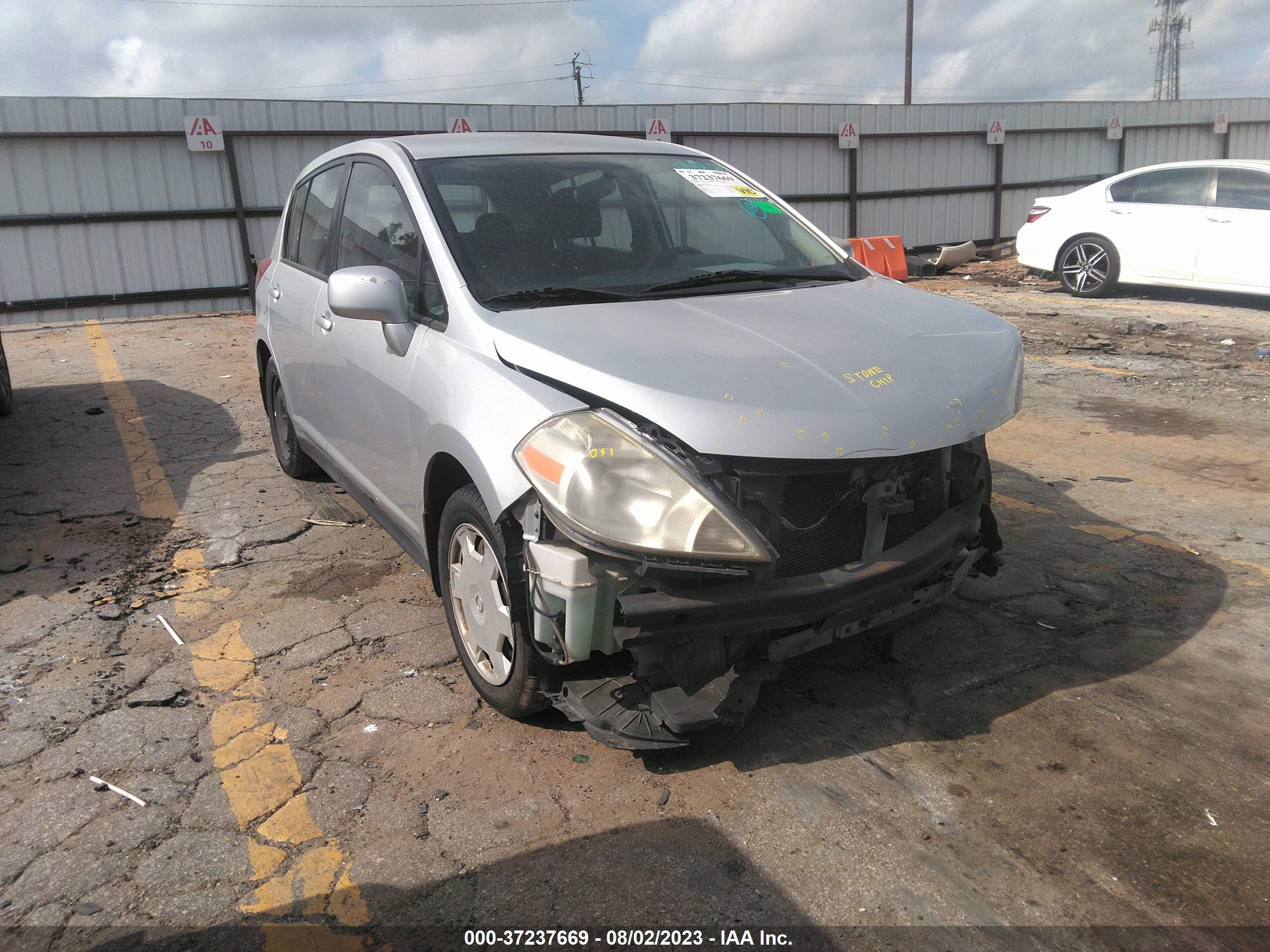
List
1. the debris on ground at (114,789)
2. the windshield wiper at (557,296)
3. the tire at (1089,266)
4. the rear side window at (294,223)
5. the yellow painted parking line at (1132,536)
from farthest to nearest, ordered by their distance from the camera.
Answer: the tire at (1089,266)
the rear side window at (294,223)
the yellow painted parking line at (1132,536)
the windshield wiper at (557,296)
the debris on ground at (114,789)

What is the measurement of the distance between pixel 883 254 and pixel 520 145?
1081 centimetres

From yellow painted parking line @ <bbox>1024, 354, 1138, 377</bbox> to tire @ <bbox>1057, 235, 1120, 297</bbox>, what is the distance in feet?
12.4

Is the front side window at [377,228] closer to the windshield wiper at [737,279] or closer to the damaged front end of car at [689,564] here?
the windshield wiper at [737,279]

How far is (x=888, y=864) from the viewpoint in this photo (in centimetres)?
244

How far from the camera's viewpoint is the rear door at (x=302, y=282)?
450 cm

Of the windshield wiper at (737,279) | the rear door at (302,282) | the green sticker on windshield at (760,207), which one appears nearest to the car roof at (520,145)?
the green sticker on windshield at (760,207)

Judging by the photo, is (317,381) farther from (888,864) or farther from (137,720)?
(888,864)

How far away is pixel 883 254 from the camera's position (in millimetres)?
13852

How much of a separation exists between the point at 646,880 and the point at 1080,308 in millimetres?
10956

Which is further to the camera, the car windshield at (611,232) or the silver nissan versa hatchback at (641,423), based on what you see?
the car windshield at (611,232)

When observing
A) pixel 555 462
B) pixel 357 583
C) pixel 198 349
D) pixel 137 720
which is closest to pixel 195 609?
pixel 357 583

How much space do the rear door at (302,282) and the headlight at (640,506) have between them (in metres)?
2.39

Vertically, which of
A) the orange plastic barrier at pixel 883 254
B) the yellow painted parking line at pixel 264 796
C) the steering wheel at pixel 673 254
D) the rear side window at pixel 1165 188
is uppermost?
the rear side window at pixel 1165 188

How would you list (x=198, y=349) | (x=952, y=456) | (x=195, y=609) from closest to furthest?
(x=952, y=456) < (x=195, y=609) < (x=198, y=349)
